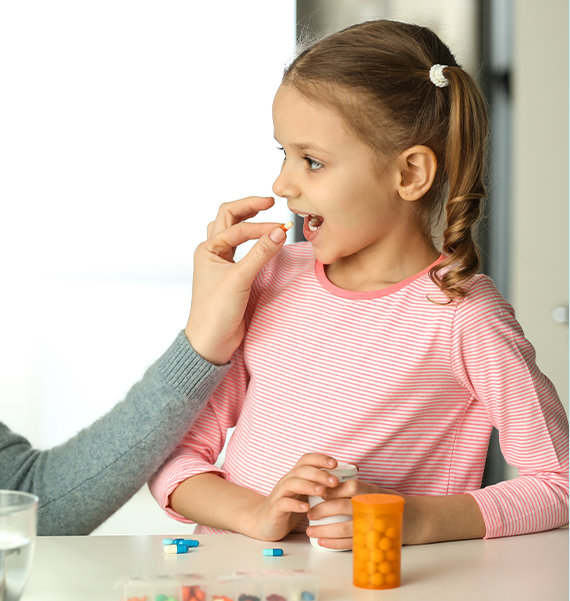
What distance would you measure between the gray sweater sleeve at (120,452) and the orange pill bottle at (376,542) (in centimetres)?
34

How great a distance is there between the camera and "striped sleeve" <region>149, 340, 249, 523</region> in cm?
126

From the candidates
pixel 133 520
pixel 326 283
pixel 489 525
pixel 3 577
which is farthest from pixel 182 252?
pixel 3 577

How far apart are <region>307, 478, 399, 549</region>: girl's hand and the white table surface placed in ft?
0.05

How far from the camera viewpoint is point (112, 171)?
3.79 meters

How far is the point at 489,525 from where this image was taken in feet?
3.68

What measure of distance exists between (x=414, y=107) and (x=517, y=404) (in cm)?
39

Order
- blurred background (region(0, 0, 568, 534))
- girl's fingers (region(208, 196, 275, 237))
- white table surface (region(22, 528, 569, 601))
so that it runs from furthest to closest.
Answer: blurred background (region(0, 0, 568, 534)) < girl's fingers (region(208, 196, 275, 237)) < white table surface (region(22, 528, 569, 601))

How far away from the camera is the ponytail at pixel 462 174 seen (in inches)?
47.9

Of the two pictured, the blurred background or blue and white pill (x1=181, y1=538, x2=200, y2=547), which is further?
the blurred background

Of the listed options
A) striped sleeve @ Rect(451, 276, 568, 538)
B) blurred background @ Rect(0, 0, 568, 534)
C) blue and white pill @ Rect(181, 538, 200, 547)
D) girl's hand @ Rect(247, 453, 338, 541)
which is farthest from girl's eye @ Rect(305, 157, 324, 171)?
blurred background @ Rect(0, 0, 568, 534)

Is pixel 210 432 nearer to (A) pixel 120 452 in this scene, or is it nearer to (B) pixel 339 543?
(A) pixel 120 452

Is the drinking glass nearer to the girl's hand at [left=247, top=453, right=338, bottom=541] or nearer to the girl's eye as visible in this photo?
the girl's hand at [left=247, top=453, right=338, bottom=541]

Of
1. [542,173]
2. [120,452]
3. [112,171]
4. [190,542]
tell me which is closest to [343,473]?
[190,542]

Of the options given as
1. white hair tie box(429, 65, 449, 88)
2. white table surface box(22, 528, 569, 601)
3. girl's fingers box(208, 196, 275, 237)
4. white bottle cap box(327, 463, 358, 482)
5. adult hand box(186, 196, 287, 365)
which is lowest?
white table surface box(22, 528, 569, 601)
